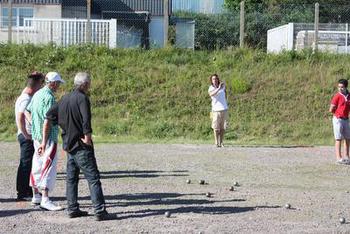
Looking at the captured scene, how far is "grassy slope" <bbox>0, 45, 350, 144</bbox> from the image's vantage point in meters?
20.4

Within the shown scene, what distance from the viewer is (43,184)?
9.30m

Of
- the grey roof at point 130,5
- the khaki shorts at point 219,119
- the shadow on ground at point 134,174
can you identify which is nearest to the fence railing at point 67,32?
the khaki shorts at point 219,119

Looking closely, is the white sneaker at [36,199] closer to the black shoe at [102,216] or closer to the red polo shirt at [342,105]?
the black shoe at [102,216]

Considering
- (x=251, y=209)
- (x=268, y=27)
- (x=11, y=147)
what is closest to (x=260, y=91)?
(x=268, y=27)

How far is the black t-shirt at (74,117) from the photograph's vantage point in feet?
27.9

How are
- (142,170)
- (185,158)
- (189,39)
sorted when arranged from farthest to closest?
(189,39) → (185,158) → (142,170)

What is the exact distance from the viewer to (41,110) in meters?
9.34

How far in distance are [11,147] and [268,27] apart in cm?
1383

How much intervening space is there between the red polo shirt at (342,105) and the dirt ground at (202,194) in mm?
1086

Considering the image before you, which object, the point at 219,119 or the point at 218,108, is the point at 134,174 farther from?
the point at 218,108

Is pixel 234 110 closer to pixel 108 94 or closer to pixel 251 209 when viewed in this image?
pixel 108 94

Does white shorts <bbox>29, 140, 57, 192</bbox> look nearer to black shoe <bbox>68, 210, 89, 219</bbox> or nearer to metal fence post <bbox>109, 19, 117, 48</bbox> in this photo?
black shoe <bbox>68, 210, 89, 219</bbox>

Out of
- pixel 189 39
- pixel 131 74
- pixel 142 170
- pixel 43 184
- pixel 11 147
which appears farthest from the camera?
pixel 189 39

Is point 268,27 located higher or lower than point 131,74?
higher
